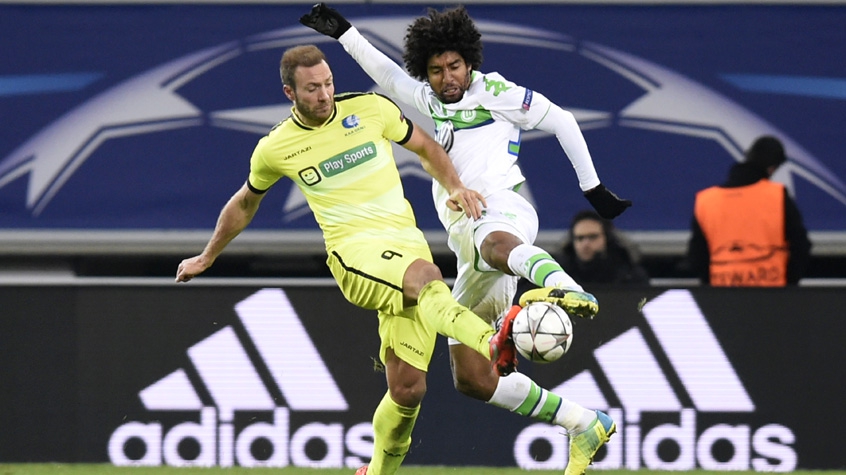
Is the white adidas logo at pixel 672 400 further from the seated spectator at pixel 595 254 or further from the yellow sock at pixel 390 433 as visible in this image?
the yellow sock at pixel 390 433

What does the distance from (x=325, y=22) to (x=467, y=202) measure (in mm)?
1224

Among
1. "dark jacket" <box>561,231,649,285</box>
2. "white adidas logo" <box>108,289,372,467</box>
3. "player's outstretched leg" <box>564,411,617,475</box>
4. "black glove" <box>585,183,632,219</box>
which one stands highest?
"black glove" <box>585,183,632,219</box>

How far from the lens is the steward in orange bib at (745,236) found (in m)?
9.09

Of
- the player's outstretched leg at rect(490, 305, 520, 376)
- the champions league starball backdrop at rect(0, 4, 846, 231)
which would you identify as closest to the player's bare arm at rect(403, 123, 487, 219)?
the player's outstretched leg at rect(490, 305, 520, 376)

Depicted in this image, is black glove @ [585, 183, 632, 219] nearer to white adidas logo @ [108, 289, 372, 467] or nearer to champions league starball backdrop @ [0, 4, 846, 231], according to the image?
white adidas logo @ [108, 289, 372, 467]

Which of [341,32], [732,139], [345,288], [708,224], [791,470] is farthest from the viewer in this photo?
[732,139]

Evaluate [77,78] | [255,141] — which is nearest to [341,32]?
[255,141]

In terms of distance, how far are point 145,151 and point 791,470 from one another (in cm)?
479

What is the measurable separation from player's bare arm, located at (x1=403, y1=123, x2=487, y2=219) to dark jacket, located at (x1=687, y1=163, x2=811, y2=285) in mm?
2776

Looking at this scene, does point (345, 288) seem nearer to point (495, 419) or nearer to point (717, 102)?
point (495, 419)

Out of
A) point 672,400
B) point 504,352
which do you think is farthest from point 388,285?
point 672,400

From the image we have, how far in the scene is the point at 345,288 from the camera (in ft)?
21.7

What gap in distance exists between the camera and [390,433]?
6.90 m

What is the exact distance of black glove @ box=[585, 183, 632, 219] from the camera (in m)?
6.76
